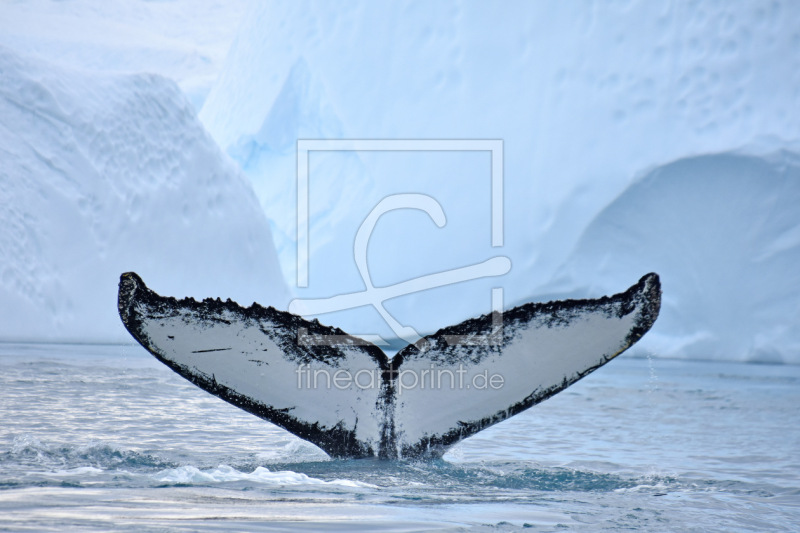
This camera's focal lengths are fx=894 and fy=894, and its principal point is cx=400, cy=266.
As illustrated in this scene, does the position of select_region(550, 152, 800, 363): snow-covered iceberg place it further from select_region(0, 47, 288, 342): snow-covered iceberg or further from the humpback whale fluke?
the humpback whale fluke

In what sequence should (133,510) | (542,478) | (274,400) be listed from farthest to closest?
(542,478) → (274,400) → (133,510)

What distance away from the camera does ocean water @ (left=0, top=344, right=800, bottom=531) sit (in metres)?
3.31

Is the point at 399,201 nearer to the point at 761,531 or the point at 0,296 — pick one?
the point at 0,296

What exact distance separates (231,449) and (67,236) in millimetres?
13616

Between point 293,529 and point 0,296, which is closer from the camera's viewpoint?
point 293,529

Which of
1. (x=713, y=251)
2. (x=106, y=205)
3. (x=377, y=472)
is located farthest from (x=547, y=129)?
(x=377, y=472)

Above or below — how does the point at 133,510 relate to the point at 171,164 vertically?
below

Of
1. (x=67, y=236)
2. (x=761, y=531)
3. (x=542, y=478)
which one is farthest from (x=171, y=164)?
(x=761, y=531)

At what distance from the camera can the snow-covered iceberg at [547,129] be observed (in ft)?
59.0

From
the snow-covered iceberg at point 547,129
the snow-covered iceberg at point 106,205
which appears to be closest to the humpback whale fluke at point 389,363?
the snow-covered iceberg at point 106,205

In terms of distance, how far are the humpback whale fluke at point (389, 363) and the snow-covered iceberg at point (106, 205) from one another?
14516mm

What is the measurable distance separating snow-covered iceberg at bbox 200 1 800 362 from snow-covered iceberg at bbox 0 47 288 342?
2.67 m

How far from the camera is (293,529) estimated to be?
3.05 m

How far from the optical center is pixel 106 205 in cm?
1861
